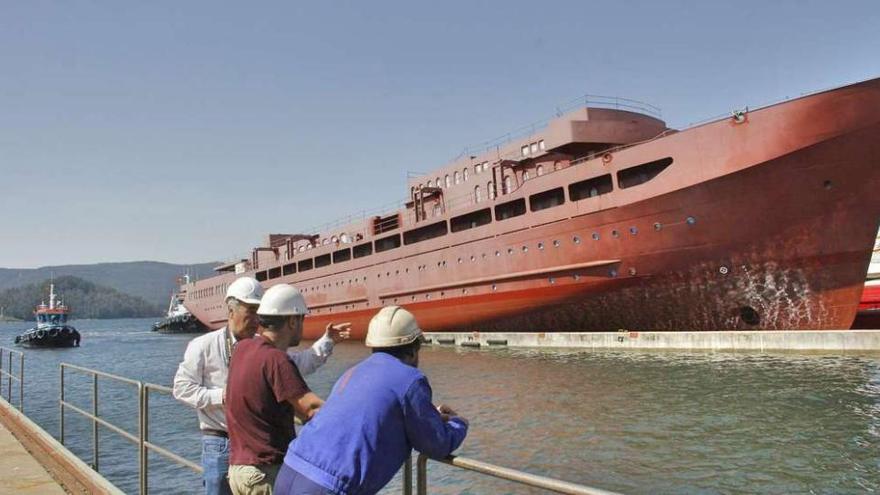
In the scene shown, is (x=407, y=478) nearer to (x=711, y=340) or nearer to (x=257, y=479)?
(x=257, y=479)

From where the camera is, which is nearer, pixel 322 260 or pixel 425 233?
pixel 425 233

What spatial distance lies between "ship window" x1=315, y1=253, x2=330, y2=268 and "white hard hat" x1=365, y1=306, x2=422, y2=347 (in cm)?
3449

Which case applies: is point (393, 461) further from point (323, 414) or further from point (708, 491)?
point (708, 491)

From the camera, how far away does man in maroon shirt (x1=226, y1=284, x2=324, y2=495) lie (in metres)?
2.49

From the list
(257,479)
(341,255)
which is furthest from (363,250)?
(257,479)

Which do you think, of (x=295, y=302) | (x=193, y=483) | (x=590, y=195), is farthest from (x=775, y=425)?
(x=590, y=195)

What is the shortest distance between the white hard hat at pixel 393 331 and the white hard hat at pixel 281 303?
606mm

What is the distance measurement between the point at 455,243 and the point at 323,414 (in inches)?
924

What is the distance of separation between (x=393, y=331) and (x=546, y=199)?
69.2ft

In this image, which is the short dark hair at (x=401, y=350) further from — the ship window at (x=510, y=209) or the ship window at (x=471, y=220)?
the ship window at (x=471, y=220)

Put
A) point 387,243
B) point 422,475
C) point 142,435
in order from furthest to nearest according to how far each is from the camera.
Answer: point 387,243
point 142,435
point 422,475

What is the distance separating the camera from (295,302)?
8.95ft

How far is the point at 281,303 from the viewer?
8.85 ft

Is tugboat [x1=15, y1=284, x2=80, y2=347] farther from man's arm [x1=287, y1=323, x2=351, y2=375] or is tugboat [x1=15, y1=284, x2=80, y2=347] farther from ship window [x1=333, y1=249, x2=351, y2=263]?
man's arm [x1=287, y1=323, x2=351, y2=375]
